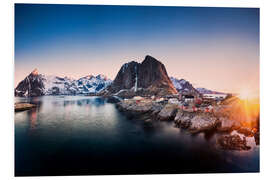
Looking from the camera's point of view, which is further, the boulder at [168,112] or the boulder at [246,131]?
the boulder at [168,112]

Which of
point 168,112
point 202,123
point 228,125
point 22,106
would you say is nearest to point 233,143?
point 228,125

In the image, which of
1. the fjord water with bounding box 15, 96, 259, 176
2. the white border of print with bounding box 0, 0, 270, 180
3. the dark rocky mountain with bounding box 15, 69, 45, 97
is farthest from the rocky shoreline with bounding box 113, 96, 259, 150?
the dark rocky mountain with bounding box 15, 69, 45, 97

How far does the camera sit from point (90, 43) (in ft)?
13.3

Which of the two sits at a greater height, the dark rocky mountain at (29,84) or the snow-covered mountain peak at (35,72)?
the snow-covered mountain peak at (35,72)

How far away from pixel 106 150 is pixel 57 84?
2152mm

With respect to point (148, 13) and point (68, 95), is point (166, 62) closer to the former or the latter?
point (148, 13)

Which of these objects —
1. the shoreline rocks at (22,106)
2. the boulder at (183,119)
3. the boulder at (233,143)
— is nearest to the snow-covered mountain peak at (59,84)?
the shoreline rocks at (22,106)

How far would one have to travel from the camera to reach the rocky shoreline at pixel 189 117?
375 cm

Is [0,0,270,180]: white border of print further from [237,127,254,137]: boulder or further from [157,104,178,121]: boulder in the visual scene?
[157,104,178,121]: boulder

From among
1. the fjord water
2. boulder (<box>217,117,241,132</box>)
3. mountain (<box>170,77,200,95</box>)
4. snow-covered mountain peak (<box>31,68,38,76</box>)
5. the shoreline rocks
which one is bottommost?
the fjord water

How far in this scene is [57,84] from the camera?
4.13 metres

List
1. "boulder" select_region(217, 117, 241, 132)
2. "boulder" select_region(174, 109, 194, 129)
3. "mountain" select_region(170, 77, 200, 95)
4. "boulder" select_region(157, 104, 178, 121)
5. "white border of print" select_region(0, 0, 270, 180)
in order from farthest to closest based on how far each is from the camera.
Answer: "boulder" select_region(157, 104, 178, 121), "boulder" select_region(174, 109, 194, 129), "mountain" select_region(170, 77, 200, 95), "boulder" select_region(217, 117, 241, 132), "white border of print" select_region(0, 0, 270, 180)

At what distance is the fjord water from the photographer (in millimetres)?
3445
